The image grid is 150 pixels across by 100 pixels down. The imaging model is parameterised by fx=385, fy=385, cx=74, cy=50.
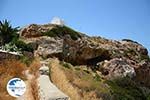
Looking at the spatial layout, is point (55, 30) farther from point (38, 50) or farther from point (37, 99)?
point (37, 99)

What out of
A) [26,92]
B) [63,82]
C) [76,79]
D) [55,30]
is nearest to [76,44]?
[55,30]

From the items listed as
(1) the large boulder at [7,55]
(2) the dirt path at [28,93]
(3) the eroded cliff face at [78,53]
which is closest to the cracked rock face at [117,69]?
(3) the eroded cliff face at [78,53]

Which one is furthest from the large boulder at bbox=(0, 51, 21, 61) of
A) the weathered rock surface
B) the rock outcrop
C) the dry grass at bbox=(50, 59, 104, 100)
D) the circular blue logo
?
the circular blue logo

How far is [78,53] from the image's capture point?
30484 mm

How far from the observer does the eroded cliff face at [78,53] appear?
27422 millimetres

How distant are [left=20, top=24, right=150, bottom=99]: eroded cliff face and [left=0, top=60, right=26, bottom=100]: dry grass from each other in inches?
231

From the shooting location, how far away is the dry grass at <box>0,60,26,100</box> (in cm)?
1638

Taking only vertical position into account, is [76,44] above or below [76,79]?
above

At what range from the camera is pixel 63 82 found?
17906 mm

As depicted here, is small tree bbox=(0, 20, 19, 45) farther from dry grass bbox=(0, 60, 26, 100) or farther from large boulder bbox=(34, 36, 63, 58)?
dry grass bbox=(0, 60, 26, 100)

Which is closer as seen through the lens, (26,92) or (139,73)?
(26,92)

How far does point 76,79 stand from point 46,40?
7.41 meters

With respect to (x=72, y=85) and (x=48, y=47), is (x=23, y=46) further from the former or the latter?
(x=72, y=85)

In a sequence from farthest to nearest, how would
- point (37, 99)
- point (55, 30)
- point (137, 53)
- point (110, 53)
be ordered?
point (137, 53) < point (110, 53) < point (55, 30) < point (37, 99)
